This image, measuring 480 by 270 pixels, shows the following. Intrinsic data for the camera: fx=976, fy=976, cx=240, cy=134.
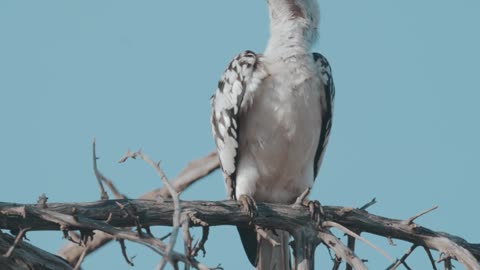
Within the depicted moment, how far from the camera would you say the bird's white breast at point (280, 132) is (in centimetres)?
680

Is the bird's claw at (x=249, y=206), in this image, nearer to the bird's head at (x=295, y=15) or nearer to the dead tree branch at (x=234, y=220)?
the dead tree branch at (x=234, y=220)

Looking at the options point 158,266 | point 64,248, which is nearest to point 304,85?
point 64,248

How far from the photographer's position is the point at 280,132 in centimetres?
688

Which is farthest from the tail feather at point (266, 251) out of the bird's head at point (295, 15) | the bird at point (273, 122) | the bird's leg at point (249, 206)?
the bird's head at point (295, 15)

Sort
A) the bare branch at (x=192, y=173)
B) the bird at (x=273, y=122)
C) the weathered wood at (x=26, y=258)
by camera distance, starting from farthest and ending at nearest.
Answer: the bare branch at (x=192, y=173) → the bird at (x=273, y=122) → the weathered wood at (x=26, y=258)

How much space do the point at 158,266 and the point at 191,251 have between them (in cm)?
73

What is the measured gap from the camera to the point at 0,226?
15.7 feet

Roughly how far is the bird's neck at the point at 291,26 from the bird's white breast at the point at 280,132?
0.13 m

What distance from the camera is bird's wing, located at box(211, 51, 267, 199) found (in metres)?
6.80

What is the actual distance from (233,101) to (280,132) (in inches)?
15.7

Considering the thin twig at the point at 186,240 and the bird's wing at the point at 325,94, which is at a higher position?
the bird's wing at the point at 325,94

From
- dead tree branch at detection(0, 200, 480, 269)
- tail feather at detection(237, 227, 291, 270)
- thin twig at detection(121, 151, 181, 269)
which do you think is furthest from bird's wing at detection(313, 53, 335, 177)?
thin twig at detection(121, 151, 181, 269)

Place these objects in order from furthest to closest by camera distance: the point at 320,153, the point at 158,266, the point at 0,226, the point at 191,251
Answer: the point at 320,153 → the point at 0,226 → the point at 191,251 → the point at 158,266

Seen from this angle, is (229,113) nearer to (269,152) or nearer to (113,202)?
(269,152)
